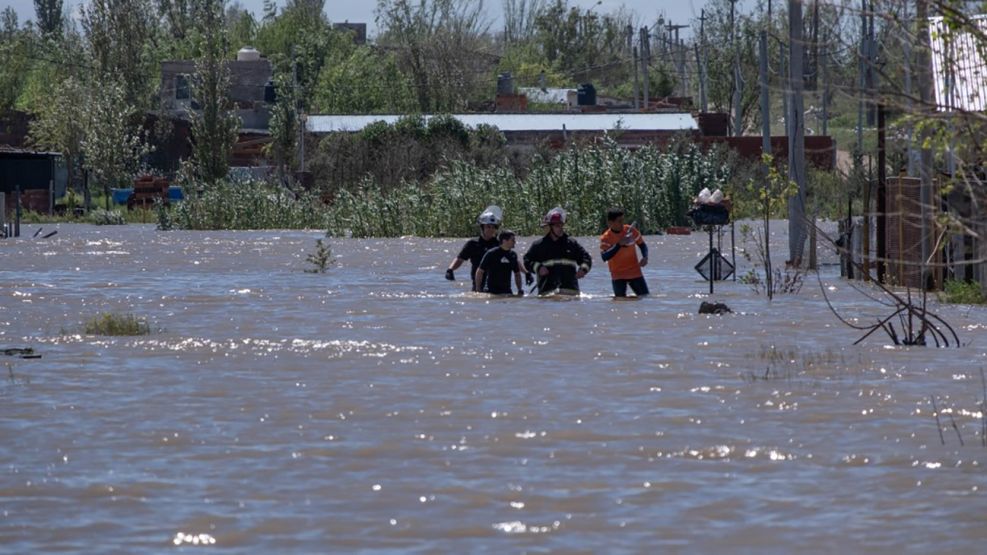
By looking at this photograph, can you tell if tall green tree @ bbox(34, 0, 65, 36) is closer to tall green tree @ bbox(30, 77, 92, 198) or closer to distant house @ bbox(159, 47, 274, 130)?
distant house @ bbox(159, 47, 274, 130)

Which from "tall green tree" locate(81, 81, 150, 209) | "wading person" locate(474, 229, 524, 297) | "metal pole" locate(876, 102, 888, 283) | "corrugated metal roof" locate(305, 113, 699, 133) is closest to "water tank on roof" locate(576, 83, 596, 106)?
"corrugated metal roof" locate(305, 113, 699, 133)

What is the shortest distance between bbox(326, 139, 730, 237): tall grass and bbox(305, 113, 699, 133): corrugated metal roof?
25027 mm

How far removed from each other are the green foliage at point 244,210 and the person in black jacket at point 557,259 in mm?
28482

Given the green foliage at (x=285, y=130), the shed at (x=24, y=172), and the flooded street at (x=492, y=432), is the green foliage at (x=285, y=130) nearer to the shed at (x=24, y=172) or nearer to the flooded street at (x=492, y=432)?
the shed at (x=24, y=172)

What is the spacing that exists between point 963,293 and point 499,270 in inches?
215

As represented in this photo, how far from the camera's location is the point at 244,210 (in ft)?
163

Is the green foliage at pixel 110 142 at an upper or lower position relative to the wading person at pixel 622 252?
upper

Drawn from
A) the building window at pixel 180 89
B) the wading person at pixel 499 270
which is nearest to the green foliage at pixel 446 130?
the building window at pixel 180 89

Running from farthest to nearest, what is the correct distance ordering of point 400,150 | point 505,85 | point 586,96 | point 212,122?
point 586,96 < point 505,85 < point 212,122 < point 400,150

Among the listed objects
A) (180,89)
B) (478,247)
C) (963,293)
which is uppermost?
(180,89)

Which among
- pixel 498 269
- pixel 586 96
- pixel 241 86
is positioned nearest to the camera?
pixel 498 269

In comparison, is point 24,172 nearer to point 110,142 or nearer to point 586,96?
point 110,142

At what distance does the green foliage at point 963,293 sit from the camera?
2188 cm

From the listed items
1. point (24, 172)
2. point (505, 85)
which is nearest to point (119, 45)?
point (505, 85)
